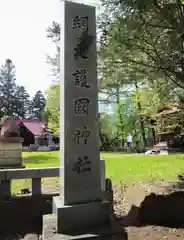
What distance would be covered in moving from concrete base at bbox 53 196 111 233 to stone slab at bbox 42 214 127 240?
8 cm

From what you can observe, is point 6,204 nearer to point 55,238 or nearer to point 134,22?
point 55,238

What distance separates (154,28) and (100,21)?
989 millimetres

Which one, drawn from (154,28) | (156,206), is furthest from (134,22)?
(156,206)

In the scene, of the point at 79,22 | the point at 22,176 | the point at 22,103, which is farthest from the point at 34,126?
the point at 79,22

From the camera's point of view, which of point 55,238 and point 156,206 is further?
point 156,206

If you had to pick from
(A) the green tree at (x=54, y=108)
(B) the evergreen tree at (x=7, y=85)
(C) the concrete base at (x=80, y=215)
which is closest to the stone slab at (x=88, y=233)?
(C) the concrete base at (x=80, y=215)

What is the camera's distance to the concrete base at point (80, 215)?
3.59 meters

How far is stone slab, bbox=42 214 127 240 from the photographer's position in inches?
136

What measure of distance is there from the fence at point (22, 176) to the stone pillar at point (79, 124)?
186 centimetres

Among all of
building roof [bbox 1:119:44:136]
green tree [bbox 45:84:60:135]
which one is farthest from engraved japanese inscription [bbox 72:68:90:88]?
building roof [bbox 1:119:44:136]

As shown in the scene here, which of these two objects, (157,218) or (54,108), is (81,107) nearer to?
(157,218)

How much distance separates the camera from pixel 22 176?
565 cm

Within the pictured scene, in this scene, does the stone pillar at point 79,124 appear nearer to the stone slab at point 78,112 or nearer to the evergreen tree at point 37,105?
the stone slab at point 78,112

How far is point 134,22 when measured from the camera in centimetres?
475
